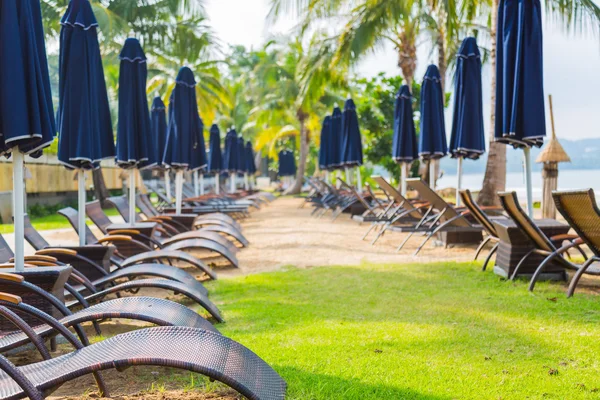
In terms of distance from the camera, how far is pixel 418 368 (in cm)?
373

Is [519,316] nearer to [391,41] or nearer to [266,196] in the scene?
[391,41]

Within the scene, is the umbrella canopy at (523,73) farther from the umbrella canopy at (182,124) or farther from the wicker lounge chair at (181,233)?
the umbrella canopy at (182,124)

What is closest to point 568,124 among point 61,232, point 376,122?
point 376,122

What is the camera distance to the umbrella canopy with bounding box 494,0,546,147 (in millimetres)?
7234

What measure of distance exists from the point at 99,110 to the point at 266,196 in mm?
17207

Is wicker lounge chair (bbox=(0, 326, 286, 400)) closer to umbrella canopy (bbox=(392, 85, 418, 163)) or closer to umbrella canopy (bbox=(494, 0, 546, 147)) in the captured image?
umbrella canopy (bbox=(494, 0, 546, 147))

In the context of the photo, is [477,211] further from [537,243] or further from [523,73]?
[523,73]

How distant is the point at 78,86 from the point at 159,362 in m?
4.68

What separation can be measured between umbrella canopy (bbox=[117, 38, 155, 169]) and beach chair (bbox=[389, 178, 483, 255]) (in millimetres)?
3705

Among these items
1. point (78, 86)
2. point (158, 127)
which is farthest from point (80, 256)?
point (158, 127)

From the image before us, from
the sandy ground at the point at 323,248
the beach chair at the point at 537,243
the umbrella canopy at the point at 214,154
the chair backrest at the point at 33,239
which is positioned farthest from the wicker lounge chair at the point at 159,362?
the umbrella canopy at the point at 214,154

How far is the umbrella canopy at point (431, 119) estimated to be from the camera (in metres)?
12.6

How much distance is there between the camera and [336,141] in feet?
70.2

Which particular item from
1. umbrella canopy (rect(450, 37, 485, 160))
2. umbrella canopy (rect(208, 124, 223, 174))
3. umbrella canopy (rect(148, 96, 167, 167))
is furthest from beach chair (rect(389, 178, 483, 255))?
umbrella canopy (rect(208, 124, 223, 174))
